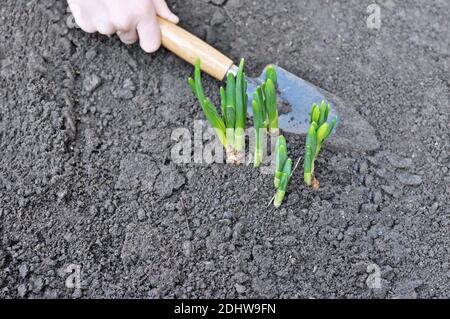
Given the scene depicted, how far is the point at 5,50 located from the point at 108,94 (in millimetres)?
407

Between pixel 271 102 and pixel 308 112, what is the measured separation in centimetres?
30

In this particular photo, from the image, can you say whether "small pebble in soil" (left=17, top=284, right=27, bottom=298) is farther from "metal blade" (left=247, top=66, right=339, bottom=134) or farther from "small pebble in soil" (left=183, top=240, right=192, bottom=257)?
"metal blade" (left=247, top=66, right=339, bottom=134)

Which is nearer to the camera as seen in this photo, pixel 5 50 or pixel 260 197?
pixel 260 197

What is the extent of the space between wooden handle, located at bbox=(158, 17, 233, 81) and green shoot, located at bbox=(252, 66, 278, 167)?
25 centimetres

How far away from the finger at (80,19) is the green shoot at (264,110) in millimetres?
666

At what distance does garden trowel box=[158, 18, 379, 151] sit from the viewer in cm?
226

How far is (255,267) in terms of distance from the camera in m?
2.03

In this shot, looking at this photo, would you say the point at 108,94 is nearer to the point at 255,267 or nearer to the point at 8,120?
the point at 8,120

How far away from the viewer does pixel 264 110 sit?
206 cm

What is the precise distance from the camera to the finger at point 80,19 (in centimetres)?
230

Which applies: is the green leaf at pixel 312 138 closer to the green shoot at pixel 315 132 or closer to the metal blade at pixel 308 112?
the green shoot at pixel 315 132

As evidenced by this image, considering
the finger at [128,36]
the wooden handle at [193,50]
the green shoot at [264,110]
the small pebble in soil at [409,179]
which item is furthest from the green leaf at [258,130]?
the finger at [128,36]

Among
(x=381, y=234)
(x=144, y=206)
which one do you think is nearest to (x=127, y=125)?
(x=144, y=206)

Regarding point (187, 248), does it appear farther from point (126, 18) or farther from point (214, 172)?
point (126, 18)
